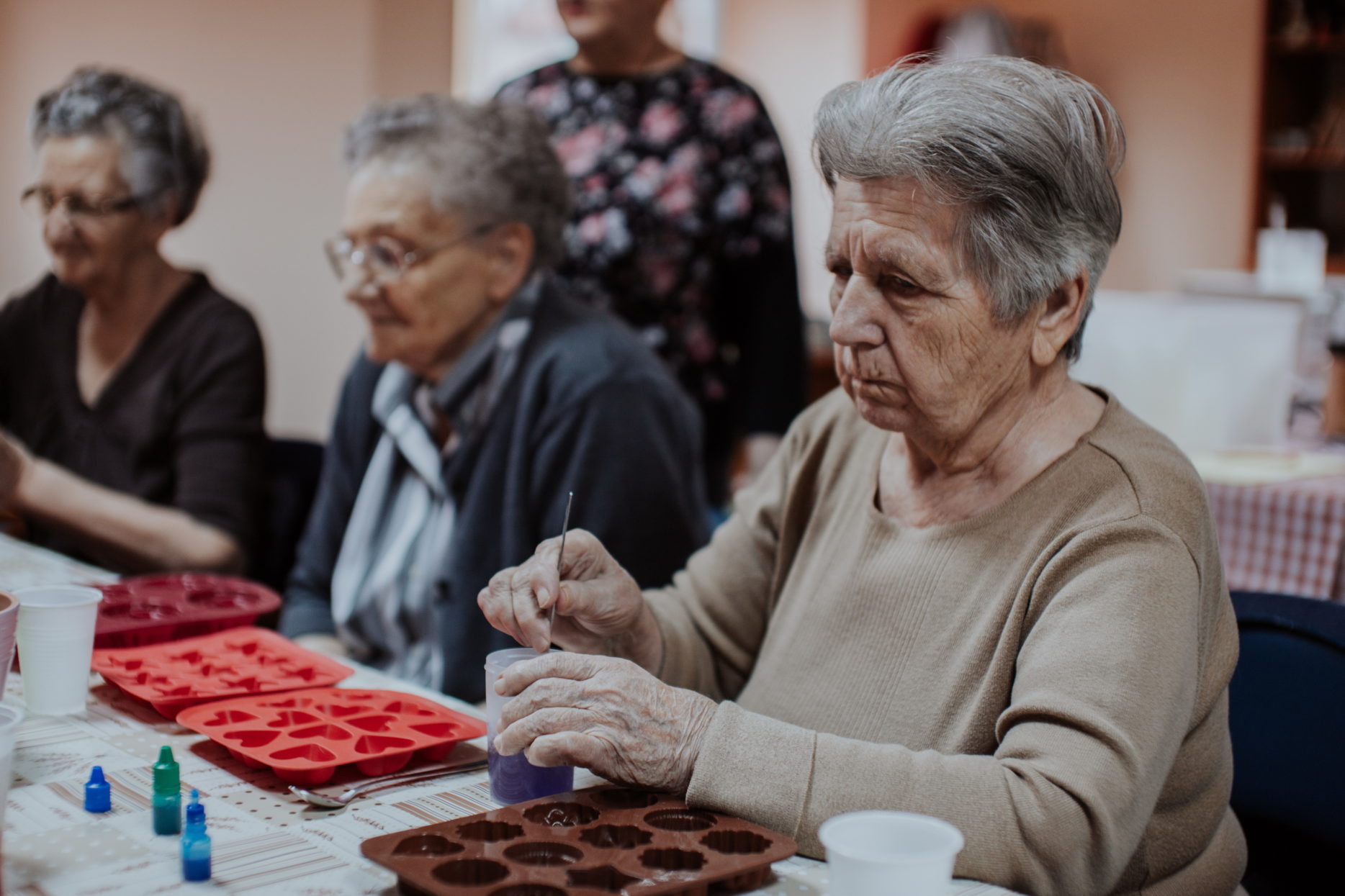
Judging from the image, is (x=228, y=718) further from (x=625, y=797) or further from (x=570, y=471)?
(x=570, y=471)

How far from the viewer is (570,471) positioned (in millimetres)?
1843

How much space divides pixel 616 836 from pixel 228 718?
0.45 meters

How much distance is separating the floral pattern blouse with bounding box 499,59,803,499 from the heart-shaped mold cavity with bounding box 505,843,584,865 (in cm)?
165

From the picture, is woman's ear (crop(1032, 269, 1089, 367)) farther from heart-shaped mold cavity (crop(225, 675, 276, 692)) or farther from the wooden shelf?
the wooden shelf

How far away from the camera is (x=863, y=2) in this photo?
19.5 ft

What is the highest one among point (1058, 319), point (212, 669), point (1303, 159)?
point (1303, 159)

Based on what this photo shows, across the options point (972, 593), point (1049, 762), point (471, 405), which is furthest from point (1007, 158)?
point (471, 405)

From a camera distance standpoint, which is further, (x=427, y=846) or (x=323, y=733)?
(x=323, y=733)

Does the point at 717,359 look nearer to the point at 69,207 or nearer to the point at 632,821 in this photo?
the point at 69,207

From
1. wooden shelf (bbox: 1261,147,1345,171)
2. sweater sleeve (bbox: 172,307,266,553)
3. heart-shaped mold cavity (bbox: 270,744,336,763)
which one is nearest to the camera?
heart-shaped mold cavity (bbox: 270,744,336,763)

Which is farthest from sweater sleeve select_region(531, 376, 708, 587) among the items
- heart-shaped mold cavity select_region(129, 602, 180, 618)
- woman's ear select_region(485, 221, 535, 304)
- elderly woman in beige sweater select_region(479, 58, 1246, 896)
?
heart-shaped mold cavity select_region(129, 602, 180, 618)

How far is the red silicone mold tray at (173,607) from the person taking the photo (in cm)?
146

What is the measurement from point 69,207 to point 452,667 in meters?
1.11

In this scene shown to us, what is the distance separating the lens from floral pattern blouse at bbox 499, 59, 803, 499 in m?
2.49
